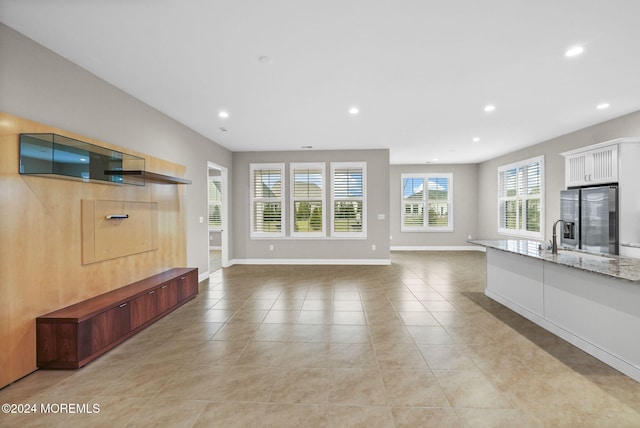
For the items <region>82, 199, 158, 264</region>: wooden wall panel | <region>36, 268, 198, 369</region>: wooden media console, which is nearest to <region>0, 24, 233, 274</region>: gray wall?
<region>82, 199, 158, 264</region>: wooden wall panel

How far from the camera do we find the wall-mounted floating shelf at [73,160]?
2.32m

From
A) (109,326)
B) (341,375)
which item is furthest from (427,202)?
(109,326)

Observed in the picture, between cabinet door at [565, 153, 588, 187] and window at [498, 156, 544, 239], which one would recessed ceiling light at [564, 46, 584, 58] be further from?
window at [498, 156, 544, 239]

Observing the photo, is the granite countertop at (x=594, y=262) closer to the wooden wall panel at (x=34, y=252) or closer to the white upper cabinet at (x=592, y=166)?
the white upper cabinet at (x=592, y=166)

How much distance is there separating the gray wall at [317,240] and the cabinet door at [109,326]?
13.6 feet

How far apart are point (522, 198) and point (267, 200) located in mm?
6523

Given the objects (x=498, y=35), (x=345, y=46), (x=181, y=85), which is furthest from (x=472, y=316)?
(x=181, y=85)

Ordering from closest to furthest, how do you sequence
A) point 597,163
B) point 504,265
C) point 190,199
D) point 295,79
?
point 295,79 < point 504,265 < point 597,163 < point 190,199

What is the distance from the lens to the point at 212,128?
5152 millimetres

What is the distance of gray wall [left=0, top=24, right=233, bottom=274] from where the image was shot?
2.30 m

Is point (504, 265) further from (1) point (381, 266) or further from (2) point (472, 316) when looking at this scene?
(1) point (381, 266)

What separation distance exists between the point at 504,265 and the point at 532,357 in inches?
63.3

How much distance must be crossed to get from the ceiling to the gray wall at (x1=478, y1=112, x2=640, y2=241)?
9.9 inches

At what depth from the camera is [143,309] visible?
10.6 ft
